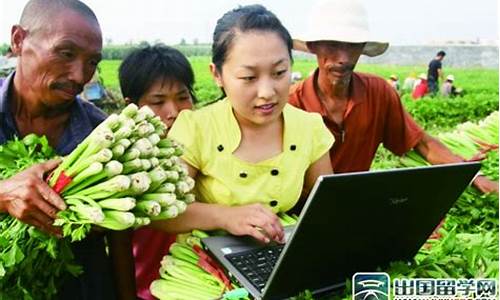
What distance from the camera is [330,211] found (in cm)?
99

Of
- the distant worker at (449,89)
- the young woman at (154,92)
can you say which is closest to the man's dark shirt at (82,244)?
the young woman at (154,92)

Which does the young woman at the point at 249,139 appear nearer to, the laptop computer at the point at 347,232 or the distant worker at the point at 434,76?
the laptop computer at the point at 347,232

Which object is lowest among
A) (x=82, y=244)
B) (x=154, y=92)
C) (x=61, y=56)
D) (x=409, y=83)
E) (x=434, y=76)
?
(x=409, y=83)

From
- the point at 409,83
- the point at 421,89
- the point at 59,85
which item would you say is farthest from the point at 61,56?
the point at 409,83

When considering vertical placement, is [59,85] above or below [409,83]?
above

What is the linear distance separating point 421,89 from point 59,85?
6.43 m

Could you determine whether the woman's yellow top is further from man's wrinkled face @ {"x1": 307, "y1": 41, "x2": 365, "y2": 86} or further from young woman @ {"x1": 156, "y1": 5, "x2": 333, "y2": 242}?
man's wrinkled face @ {"x1": 307, "y1": 41, "x2": 365, "y2": 86}

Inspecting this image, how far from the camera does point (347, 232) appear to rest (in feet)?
3.56

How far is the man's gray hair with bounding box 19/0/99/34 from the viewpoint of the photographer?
1.25 meters

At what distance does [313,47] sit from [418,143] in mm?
503

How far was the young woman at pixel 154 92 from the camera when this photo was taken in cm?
155

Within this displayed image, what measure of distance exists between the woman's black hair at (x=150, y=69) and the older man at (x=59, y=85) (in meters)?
0.25

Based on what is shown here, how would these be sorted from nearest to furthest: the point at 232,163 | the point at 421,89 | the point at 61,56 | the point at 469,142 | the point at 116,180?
the point at 116,180 < the point at 61,56 < the point at 232,163 < the point at 469,142 < the point at 421,89

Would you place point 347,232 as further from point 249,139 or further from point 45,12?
point 45,12
